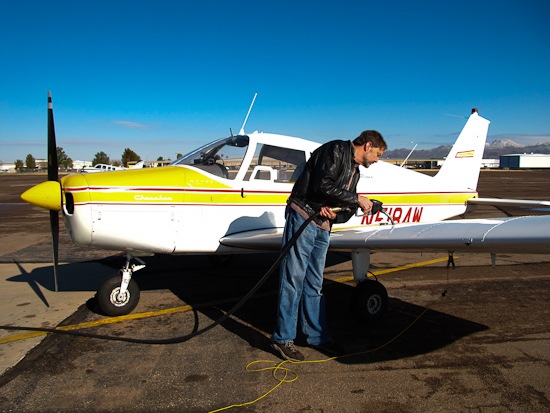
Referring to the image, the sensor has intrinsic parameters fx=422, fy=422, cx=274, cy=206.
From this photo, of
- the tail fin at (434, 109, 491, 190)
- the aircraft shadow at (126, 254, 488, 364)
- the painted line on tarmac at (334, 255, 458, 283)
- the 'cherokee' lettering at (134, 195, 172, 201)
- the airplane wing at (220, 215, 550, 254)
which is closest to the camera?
the airplane wing at (220, 215, 550, 254)

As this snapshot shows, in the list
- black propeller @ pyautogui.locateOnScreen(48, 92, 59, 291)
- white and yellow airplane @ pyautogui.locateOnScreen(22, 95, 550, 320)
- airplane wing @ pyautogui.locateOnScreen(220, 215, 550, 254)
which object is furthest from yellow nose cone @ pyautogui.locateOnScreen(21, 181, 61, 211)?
airplane wing @ pyautogui.locateOnScreen(220, 215, 550, 254)

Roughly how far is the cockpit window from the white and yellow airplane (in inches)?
0.5

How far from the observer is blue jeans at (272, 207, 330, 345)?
3764mm

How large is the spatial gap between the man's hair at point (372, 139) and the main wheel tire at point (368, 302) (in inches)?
64.9

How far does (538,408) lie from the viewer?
2.97m

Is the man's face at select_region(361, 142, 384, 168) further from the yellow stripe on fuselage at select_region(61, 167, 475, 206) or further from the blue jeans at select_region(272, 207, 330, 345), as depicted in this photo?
the yellow stripe on fuselage at select_region(61, 167, 475, 206)

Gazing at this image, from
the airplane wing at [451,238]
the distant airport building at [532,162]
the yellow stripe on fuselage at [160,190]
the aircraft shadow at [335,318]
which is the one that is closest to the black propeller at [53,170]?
the yellow stripe on fuselage at [160,190]

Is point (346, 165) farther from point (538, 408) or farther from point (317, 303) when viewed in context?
point (538, 408)

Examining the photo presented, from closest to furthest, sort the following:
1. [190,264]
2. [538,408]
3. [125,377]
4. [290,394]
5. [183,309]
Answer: [538,408] → [290,394] → [125,377] → [183,309] → [190,264]

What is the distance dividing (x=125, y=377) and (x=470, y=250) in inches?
122

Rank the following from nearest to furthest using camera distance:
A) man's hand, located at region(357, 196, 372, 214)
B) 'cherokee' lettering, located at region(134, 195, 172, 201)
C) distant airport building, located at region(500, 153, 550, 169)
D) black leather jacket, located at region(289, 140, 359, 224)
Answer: black leather jacket, located at region(289, 140, 359, 224) < man's hand, located at region(357, 196, 372, 214) < 'cherokee' lettering, located at region(134, 195, 172, 201) < distant airport building, located at region(500, 153, 550, 169)

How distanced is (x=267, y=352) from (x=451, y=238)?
1968 mm

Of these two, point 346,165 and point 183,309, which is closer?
point 346,165

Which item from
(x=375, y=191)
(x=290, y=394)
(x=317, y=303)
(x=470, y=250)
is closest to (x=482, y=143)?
(x=375, y=191)
